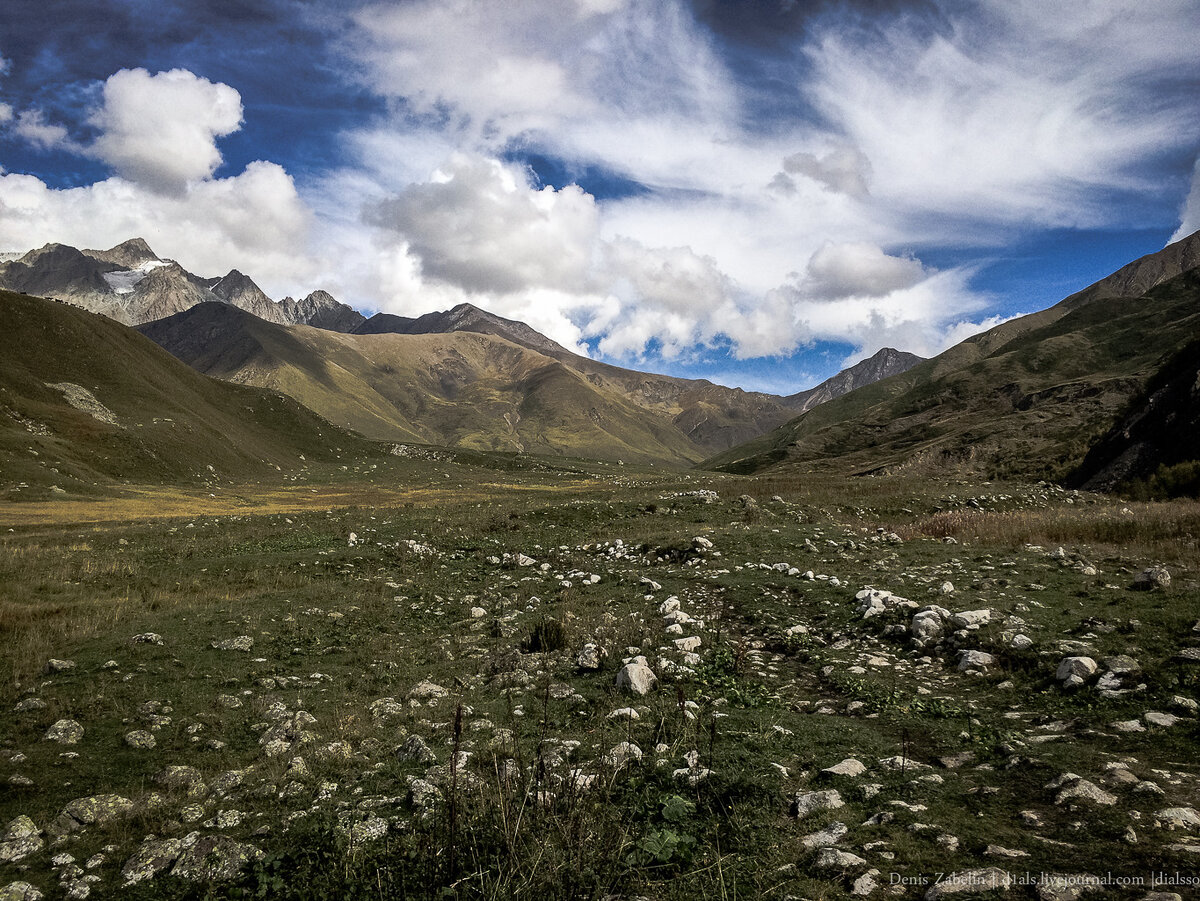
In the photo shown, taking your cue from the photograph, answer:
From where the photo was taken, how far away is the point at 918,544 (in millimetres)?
21625

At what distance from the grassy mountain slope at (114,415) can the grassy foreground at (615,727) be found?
68.7 metres

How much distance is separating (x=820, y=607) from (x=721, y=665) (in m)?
4.51

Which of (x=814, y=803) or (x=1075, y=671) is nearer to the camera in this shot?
(x=814, y=803)

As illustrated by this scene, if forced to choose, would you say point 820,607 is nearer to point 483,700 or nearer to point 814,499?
point 483,700

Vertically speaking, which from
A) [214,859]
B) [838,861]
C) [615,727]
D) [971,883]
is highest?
[971,883]

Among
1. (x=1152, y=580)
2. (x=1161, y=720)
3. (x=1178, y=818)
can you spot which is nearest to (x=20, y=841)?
(x=1178, y=818)

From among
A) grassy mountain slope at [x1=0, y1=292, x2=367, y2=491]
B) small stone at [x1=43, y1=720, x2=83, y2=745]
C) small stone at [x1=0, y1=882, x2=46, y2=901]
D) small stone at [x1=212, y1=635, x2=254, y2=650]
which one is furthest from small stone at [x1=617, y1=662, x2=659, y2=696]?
grassy mountain slope at [x1=0, y1=292, x2=367, y2=491]

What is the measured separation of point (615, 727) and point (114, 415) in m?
117

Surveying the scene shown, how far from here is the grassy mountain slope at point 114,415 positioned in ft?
236

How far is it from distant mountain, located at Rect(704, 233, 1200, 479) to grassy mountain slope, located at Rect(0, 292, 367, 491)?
4253 inches

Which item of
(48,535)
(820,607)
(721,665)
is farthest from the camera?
(48,535)

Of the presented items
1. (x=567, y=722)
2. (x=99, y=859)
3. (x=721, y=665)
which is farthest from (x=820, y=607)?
(x=99, y=859)

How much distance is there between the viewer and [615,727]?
7906 millimetres

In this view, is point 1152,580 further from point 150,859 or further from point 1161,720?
A: point 150,859
